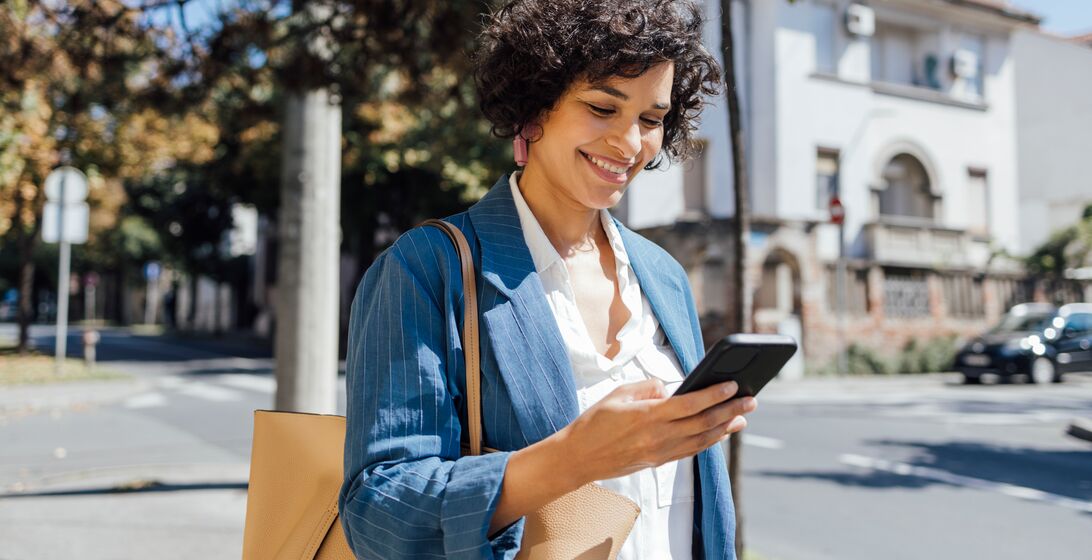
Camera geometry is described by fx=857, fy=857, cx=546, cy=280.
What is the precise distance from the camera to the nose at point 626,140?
1.48 m

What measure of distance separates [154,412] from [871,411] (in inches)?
413

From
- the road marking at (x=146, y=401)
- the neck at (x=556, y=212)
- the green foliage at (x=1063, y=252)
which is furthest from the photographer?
the green foliage at (x=1063, y=252)

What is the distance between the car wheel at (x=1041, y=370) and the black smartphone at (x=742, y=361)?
64.5 feet

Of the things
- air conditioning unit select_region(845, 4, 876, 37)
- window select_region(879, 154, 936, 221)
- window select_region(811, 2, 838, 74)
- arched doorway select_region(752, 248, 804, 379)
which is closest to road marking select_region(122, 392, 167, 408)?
arched doorway select_region(752, 248, 804, 379)

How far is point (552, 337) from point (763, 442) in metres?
9.00

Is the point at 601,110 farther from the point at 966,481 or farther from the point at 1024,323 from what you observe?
the point at 1024,323

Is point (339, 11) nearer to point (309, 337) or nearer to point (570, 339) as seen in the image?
point (309, 337)

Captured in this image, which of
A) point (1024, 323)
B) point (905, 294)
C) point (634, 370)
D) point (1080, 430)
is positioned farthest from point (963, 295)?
point (634, 370)

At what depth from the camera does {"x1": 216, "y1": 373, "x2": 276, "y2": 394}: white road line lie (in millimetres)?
14945

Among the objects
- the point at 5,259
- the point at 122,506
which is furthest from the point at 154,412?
the point at 5,259

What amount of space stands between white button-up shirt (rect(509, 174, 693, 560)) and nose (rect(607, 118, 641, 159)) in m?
0.20

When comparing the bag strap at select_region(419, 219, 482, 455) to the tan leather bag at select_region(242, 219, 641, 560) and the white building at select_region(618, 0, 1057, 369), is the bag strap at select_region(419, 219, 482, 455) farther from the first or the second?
the white building at select_region(618, 0, 1057, 369)

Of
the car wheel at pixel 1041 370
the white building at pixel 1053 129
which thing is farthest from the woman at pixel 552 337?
the white building at pixel 1053 129

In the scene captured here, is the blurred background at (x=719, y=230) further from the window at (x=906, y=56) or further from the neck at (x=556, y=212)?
the neck at (x=556, y=212)
